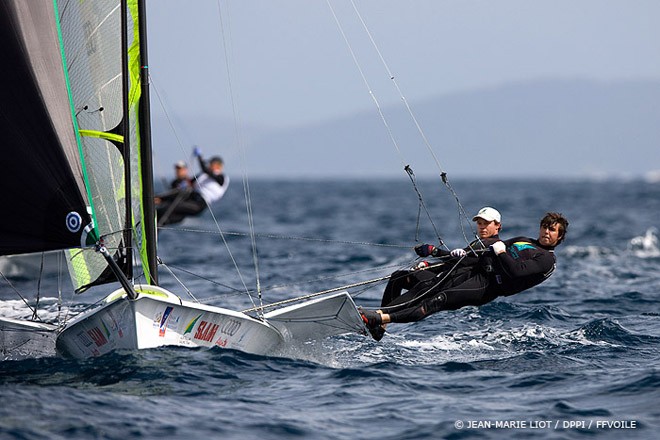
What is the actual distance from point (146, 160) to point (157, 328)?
1.35 m

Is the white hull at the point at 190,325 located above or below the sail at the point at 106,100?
below

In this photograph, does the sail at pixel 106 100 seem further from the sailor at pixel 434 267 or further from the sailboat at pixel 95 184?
the sailor at pixel 434 267

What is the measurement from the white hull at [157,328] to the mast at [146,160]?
0.44m

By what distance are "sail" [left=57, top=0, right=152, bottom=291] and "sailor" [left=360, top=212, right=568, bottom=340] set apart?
2154 millimetres

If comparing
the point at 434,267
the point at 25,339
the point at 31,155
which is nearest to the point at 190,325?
the point at 25,339

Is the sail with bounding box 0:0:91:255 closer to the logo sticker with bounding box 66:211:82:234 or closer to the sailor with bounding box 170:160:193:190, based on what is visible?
the logo sticker with bounding box 66:211:82:234

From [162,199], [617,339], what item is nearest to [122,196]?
[617,339]

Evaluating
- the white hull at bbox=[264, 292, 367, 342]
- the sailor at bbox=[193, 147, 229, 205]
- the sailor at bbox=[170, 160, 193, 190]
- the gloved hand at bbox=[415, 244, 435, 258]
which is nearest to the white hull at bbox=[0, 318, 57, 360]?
the white hull at bbox=[264, 292, 367, 342]

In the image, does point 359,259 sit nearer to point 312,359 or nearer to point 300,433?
point 312,359

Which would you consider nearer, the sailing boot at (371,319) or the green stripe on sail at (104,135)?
the green stripe on sail at (104,135)

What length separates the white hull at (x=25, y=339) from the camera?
753 centimetres

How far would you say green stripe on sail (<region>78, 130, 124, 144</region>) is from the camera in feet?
24.5

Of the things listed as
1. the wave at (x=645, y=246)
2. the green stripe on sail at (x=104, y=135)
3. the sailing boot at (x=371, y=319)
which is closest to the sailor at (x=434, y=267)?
the sailing boot at (x=371, y=319)

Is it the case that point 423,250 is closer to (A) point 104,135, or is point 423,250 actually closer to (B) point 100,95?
(A) point 104,135
